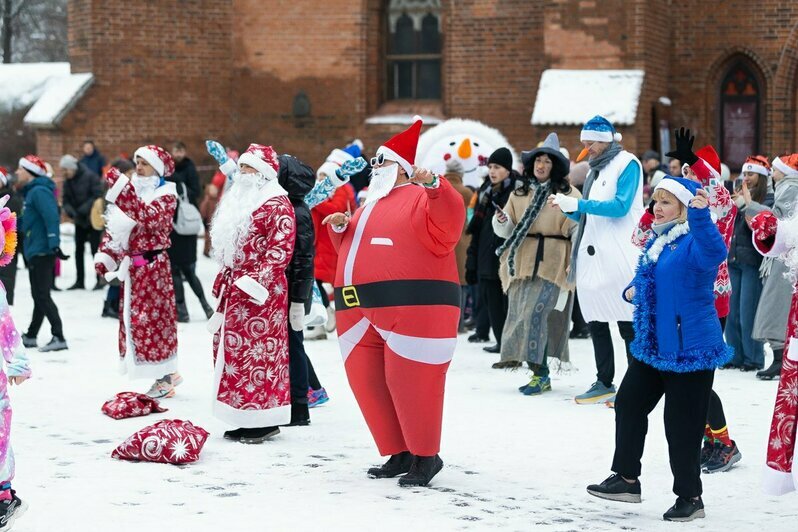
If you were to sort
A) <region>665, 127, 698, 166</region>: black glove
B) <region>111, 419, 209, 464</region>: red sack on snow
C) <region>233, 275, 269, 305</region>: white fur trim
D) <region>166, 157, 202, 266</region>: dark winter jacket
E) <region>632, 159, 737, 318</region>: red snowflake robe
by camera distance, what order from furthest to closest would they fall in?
<region>166, 157, 202, 266</region>: dark winter jacket
<region>233, 275, 269, 305</region>: white fur trim
<region>111, 419, 209, 464</region>: red sack on snow
<region>665, 127, 698, 166</region>: black glove
<region>632, 159, 737, 318</region>: red snowflake robe

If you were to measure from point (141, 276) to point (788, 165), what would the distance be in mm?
4558

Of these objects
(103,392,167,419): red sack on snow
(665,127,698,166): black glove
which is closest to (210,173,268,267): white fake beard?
(103,392,167,419): red sack on snow

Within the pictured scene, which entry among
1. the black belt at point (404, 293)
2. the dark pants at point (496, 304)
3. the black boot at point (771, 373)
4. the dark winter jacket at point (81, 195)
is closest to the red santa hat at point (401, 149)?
the black belt at point (404, 293)

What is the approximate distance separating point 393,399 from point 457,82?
543 inches

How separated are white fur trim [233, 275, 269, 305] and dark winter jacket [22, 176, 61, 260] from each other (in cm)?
450

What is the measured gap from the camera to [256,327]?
7.43m

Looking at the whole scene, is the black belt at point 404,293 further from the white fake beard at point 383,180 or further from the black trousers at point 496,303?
the black trousers at point 496,303

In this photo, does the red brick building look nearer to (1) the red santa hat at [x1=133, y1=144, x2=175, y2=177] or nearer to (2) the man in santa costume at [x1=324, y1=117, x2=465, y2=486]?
(1) the red santa hat at [x1=133, y1=144, x2=175, y2=177]

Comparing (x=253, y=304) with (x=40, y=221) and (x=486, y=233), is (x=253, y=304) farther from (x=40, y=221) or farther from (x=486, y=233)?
(x=40, y=221)

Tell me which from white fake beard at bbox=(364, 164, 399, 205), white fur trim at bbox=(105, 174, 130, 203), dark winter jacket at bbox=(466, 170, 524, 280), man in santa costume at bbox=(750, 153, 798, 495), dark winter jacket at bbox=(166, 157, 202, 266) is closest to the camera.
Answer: man in santa costume at bbox=(750, 153, 798, 495)

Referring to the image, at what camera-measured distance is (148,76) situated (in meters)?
20.9

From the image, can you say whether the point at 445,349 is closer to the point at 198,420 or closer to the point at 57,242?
the point at 198,420

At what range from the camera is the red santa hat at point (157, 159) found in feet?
29.1

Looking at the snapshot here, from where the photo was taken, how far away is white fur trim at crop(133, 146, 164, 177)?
8.86 metres
